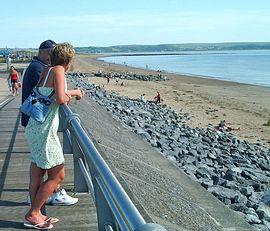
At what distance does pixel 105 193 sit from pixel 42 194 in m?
1.60

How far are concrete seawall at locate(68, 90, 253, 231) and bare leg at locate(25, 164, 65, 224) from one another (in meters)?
0.47

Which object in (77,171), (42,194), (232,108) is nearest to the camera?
(42,194)

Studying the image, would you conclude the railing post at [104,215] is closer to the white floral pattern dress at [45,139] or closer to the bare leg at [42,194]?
the white floral pattern dress at [45,139]

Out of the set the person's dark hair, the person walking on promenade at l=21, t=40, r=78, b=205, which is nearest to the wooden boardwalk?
the person walking on promenade at l=21, t=40, r=78, b=205

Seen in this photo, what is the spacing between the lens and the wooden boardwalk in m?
4.07

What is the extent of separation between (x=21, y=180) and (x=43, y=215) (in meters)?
1.45

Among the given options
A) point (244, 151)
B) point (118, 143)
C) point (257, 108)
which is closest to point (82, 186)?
point (118, 143)

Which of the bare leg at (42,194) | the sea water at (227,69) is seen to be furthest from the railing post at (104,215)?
the sea water at (227,69)

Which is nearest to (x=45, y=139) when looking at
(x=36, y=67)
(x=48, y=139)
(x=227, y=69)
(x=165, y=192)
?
Result: (x=48, y=139)

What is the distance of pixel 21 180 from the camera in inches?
213

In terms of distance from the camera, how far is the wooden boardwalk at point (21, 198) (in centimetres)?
407

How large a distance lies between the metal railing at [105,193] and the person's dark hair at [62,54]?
525 millimetres

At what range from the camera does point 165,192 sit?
583 centimetres

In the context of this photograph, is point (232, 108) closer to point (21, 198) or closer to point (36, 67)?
point (21, 198)
